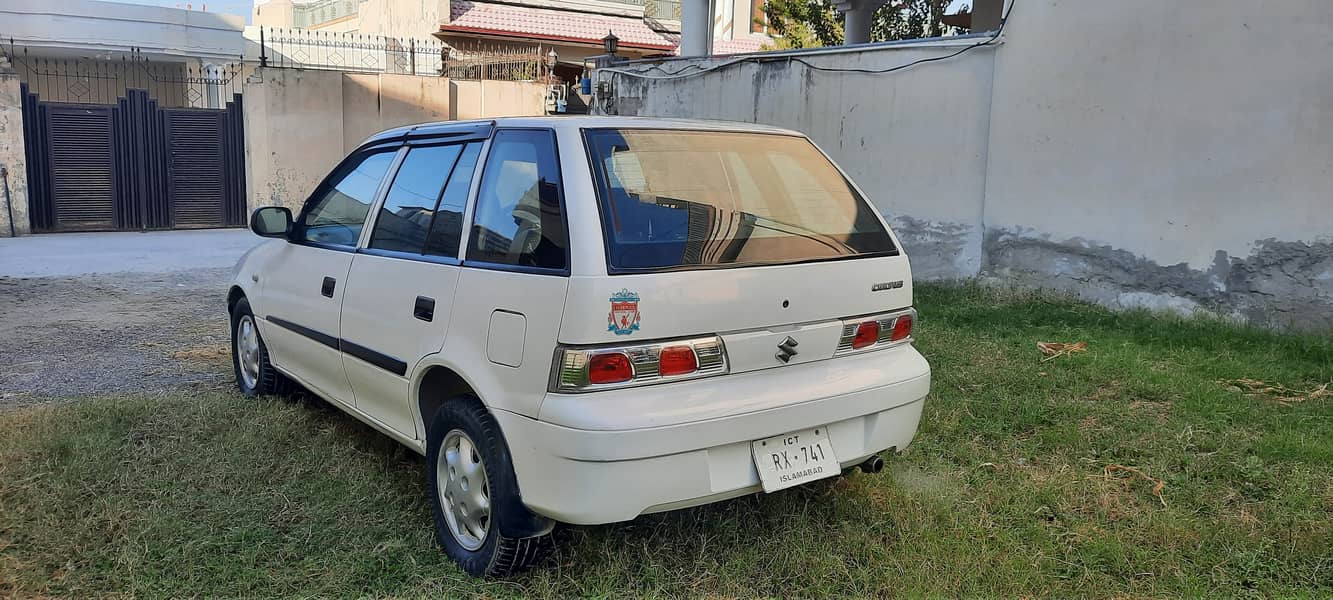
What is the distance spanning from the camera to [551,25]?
82.4 feet

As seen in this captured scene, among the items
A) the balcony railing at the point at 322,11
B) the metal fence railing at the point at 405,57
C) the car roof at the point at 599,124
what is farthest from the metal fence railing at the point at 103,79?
the car roof at the point at 599,124

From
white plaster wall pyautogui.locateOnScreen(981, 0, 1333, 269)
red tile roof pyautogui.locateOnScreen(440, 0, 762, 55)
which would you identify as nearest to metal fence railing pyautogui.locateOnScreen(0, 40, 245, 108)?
red tile roof pyautogui.locateOnScreen(440, 0, 762, 55)

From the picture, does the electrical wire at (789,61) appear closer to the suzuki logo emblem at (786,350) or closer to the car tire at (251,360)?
the suzuki logo emblem at (786,350)

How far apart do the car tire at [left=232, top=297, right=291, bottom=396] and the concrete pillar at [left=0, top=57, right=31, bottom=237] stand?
9.81 metres

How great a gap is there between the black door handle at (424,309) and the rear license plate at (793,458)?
1185mm

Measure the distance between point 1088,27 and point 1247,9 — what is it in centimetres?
109

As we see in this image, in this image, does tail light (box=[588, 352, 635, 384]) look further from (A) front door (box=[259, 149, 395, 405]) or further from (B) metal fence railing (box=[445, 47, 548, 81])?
(B) metal fence railing (box=[445, 47, 548, 81])

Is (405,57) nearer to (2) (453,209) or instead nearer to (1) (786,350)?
(2) (453,209)

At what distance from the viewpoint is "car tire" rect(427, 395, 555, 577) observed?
2930 millimetres

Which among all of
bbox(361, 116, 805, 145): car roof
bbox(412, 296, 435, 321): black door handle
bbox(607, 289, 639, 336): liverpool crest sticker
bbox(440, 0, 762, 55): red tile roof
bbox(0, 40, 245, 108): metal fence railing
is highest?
bbox(440, 0, 762, 55): red tile roof

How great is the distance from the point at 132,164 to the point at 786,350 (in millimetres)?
13634

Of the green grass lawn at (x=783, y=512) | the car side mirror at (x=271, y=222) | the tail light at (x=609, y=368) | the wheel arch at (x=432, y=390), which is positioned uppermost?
the car side mirror at (x=271, y=222)

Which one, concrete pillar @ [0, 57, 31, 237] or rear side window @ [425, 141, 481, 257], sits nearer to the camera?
rear side window @ [425, 141, 481, 257]

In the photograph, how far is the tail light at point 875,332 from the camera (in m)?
3.25
